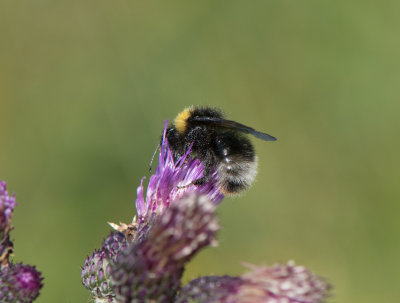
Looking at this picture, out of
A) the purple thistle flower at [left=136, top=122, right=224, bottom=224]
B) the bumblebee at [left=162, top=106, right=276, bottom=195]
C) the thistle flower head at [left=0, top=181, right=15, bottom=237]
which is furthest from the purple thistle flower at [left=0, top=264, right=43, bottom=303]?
the bumblebee at [left=162, top=106, right=276, bottom=195]

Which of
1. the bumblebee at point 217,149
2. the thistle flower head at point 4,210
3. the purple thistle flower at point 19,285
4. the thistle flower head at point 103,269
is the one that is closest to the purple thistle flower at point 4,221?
the thistle flower head at point 4,210

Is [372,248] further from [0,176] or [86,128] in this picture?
[0,176]

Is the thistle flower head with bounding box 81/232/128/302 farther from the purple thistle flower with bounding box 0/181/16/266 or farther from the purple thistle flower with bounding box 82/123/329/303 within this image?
the purple thistle flower with bounding box 0/181/16/266

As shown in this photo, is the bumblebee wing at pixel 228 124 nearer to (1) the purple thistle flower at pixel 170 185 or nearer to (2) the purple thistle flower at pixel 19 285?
(1) the purple thistle flower at pixel 170 185

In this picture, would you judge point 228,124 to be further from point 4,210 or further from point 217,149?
point 4,210

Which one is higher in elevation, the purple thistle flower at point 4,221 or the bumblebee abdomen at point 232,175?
the bumblebee abdomen at point 232,175
